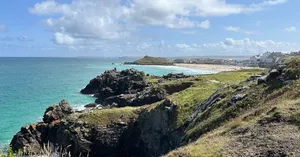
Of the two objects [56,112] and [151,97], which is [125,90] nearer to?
[151,97]

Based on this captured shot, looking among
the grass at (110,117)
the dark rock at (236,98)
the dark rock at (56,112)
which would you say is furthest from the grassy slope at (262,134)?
the dark rock at (56,112)

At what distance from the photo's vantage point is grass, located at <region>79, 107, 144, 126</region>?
46406 mm

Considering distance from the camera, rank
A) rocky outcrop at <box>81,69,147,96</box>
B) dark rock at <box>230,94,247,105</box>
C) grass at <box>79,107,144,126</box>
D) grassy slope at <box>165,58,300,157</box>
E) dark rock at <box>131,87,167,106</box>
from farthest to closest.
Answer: rocky outcrop at <box>81,69,147,96</box> < dark rock at <box>131,87,167,106</box> < grass at <box>79,107,144,126</box> < dark rock at <box>230,94,247,105</box> < grassy slope at <box>165,58,300,157</box>

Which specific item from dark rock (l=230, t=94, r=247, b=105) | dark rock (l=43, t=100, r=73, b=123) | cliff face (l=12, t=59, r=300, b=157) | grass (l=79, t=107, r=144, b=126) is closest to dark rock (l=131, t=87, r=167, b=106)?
cliff face (l=12, t=59, r=300, b=157)

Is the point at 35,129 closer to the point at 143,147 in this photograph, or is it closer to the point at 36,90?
the point at 143,147

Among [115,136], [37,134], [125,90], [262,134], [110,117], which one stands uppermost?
[262,134]

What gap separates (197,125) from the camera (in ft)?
97.5

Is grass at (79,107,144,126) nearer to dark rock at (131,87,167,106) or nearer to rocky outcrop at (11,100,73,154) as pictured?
rocky outcrop at (11,100,73,154)

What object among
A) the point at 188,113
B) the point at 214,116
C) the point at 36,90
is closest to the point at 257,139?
the point at 214,116

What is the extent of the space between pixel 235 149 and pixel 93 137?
103 feet

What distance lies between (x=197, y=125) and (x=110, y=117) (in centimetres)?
2114

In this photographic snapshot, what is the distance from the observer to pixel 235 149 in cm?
1747

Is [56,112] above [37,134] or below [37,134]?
above

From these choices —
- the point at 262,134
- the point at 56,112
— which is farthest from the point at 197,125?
the point at 56,112
